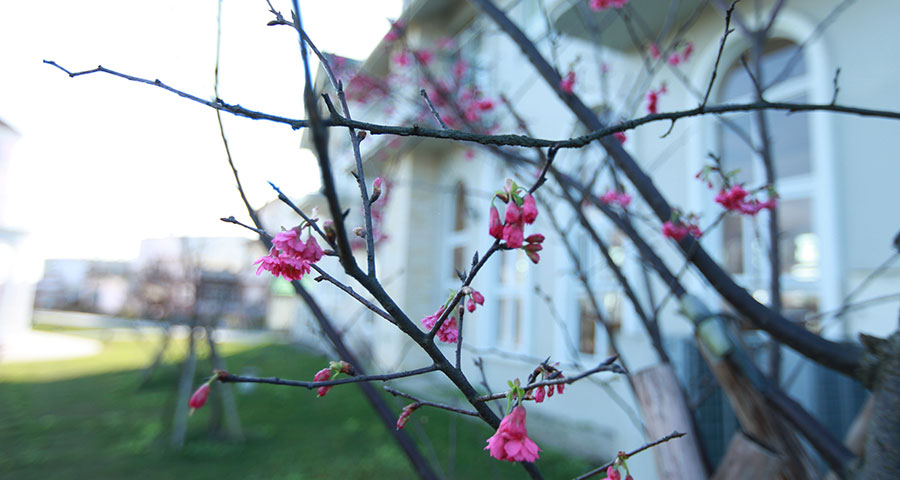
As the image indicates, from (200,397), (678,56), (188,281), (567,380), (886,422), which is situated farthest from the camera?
(188,281)

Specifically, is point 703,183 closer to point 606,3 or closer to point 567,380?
point 606,3

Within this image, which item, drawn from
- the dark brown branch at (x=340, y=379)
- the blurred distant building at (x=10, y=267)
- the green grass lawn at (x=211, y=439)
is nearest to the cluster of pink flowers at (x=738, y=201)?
the dark brown branch at (x=340, y=379)

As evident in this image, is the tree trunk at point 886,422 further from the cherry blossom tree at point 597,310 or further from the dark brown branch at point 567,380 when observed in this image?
the dark brown branch at point 567,380

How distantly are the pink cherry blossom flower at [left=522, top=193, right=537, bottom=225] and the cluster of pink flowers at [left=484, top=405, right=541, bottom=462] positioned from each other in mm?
235

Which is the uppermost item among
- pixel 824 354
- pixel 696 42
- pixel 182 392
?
pixel 696 42

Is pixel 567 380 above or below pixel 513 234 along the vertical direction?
below

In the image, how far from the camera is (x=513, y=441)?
63cm

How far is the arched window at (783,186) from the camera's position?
3420 millimetres

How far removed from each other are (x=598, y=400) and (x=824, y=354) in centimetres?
341

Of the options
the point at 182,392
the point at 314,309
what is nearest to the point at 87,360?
the point at 182,392

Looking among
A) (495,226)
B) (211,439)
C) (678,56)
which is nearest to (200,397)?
(495,226)

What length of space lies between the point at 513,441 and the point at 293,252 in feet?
1.21

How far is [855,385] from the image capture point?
2.96m

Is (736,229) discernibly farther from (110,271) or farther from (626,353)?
(110,271)
